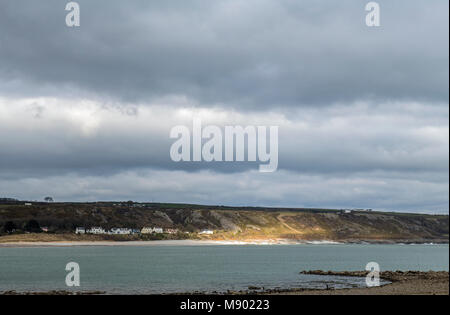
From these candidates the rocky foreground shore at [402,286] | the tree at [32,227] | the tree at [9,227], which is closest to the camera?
the rocky foreground shore at [402,286]

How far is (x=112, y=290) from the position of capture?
59.9 m

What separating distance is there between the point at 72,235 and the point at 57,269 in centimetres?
11264

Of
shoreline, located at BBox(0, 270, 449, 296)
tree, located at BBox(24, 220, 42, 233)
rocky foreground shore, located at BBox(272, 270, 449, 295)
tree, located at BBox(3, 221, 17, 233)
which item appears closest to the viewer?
shoreline, located at BBox(0, 270, 449, 296)

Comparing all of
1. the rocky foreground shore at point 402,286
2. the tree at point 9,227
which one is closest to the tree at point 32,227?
the tree at point 9,227

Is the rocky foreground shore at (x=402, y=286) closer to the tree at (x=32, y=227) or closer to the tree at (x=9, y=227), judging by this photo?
the tree at (x=9, y=227)

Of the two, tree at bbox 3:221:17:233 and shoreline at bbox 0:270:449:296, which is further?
tree at bbox 3:221:17:233

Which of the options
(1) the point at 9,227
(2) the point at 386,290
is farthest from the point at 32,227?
(2) the point at 386,290

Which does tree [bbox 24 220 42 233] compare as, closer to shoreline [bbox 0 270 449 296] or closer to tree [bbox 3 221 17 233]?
tree [bbox 3 221 17 233]

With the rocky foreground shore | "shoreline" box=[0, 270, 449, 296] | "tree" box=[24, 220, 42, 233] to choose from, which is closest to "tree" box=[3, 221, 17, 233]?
"tree" box=[24, 220, 42, 233]

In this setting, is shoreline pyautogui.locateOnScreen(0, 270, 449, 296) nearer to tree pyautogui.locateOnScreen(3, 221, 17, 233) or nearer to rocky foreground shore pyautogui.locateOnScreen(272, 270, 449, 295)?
rocky foreground shore pyautogui.locateOnScreen(272, 270, 449, 295)

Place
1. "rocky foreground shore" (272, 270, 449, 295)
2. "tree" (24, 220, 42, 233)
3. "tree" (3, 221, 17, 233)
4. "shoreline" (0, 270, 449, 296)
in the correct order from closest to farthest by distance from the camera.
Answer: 1. "shoreline" (0, 270, 449, 296)
2. "rocky foreground shore" (272, 270, 449, 295)
3. "tree" (3, 221, 17, 233)
4. "tree" (24, 220, 42, 233)

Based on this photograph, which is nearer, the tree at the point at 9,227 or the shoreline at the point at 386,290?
the shoreline at the point at 386,290
